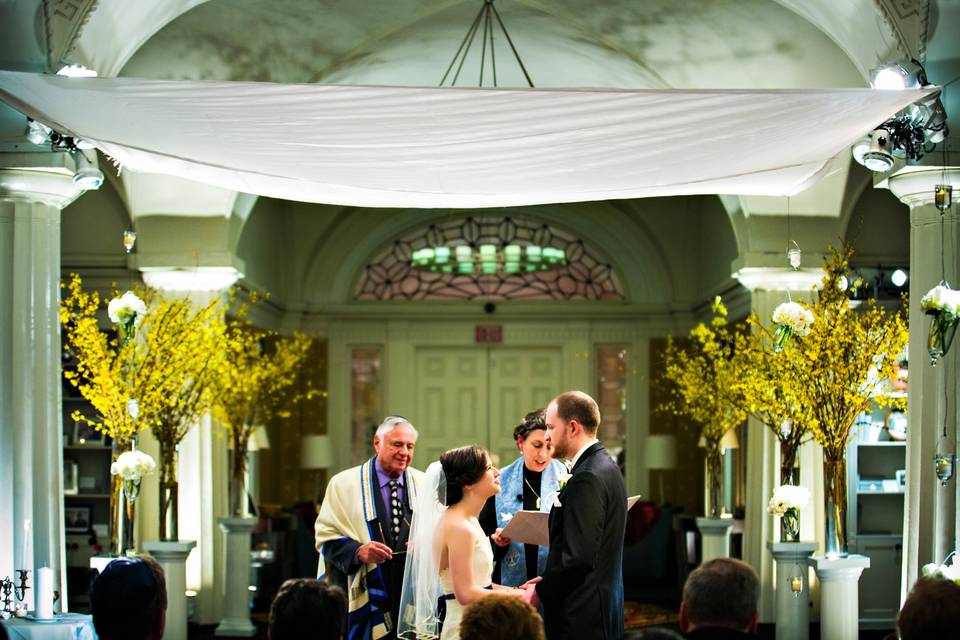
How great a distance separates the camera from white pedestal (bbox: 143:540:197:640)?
8781 mm

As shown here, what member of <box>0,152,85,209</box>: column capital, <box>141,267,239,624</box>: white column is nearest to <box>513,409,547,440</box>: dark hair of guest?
<box>0,152,85,209</box>: column capital

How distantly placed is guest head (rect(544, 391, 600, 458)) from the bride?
0.35 metres

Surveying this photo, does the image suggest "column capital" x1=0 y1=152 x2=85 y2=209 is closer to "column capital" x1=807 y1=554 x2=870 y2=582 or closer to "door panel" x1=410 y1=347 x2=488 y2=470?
"column capital" x1=807 y1=554 x2=870 y2=582

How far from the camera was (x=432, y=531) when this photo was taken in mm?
5418

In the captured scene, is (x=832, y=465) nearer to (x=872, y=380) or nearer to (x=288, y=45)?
(x=872, y=380)

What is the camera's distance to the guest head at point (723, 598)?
11.5 ft

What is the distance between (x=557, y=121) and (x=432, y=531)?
5.67 feet

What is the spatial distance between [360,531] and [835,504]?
3.10 m

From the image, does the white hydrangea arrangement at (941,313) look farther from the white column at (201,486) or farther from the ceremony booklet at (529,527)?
the white column at (201,486)

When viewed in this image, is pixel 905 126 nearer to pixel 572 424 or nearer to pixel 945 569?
pixel 945 569

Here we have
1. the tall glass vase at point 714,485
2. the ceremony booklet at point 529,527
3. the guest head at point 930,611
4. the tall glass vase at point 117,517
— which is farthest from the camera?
the tall glass vase at point 714,485

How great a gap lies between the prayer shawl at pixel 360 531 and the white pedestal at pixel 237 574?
391 centimetres

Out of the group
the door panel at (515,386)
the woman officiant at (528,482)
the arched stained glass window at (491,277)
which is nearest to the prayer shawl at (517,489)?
the woman officiant at (528,482)

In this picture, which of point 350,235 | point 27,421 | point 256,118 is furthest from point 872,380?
point 350,235
